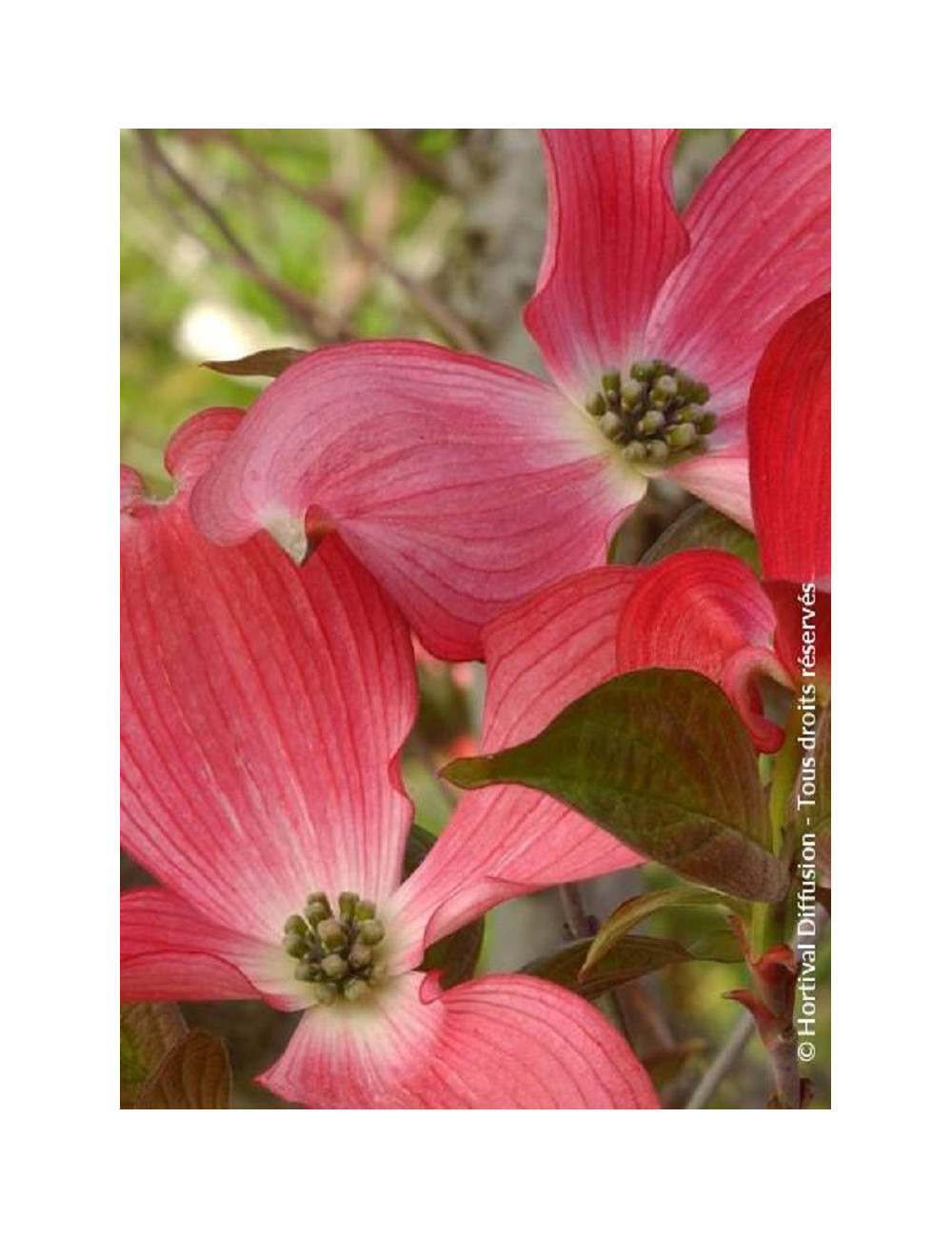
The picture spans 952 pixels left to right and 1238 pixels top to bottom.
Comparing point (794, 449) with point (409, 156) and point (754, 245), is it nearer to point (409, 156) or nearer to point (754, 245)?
point (754, 245)


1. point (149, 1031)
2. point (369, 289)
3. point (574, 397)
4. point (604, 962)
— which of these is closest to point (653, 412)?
point (574, 397)

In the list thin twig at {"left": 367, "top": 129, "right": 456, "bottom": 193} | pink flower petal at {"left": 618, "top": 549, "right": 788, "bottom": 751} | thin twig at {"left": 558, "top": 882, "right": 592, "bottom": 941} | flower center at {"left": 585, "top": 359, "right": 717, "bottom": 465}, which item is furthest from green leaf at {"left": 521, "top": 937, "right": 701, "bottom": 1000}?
thin twig at {"left": 367, "top": 129, "right": 456, "bottom": 193}

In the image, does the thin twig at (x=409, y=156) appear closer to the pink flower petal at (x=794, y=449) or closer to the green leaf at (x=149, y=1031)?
the pink flower petal at (x=794, y=449)

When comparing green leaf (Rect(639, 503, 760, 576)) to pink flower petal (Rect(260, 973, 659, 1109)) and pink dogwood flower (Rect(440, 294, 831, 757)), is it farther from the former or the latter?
pink flower petal (Rect(260, 973, 659, 1109))

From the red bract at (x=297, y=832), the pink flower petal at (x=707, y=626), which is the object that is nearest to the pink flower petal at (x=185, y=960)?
the red bract at (x=297, y=832)
